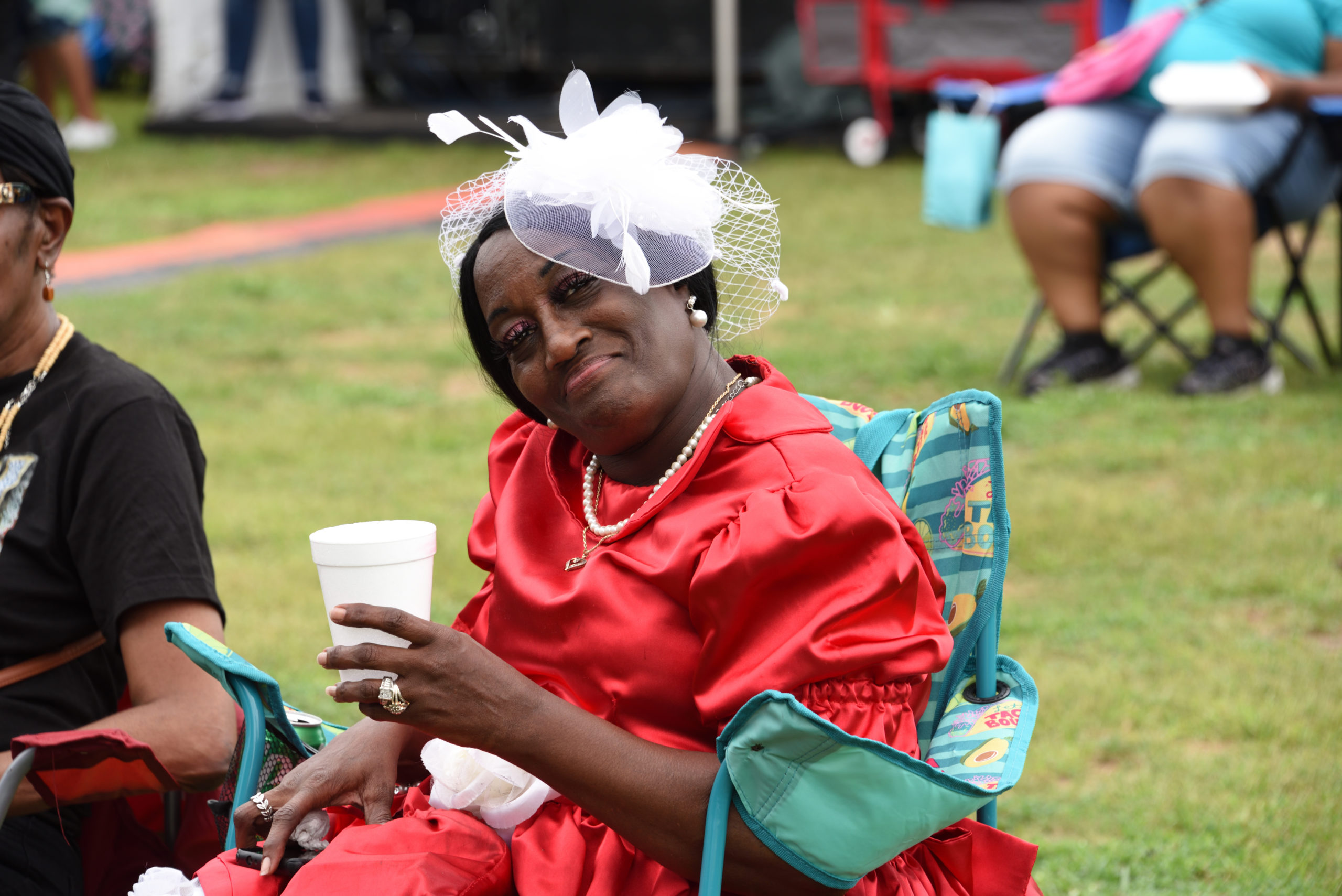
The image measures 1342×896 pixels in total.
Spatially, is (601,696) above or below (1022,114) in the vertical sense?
above

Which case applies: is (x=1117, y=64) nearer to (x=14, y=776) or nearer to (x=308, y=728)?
(x=308, y=728)

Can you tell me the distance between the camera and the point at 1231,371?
6355 mm

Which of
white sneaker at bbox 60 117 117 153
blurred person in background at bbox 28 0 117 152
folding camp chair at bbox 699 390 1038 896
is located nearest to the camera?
folding camp chair at bbox 699 390 1038 896

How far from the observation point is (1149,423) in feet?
20.1

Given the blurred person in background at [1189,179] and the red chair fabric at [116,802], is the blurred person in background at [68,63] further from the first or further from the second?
the red chair fabric at [116,802]

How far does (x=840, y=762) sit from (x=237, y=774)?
0.94 m

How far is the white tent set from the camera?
548 inches

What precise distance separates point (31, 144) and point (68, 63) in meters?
11.7

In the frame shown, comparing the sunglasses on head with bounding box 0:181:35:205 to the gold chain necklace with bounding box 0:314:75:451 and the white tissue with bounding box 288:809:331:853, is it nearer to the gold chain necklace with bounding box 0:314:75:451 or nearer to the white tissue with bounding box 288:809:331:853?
the gold chain necklace with bounding box 0:314:75:451

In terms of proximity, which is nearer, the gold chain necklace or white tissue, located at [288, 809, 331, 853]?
white tissue, located at [288, 809, 331, 853]

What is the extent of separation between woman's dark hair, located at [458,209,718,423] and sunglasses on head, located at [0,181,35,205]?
0.77m

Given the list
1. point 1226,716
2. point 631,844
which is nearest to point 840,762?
point 631,844

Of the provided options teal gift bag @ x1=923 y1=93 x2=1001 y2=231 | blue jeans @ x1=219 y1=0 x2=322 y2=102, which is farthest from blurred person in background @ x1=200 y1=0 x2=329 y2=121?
teal gift bag @ x1=923 y1=93 x2=1001 y2=231

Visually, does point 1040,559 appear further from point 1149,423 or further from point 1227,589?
point 1149,423
